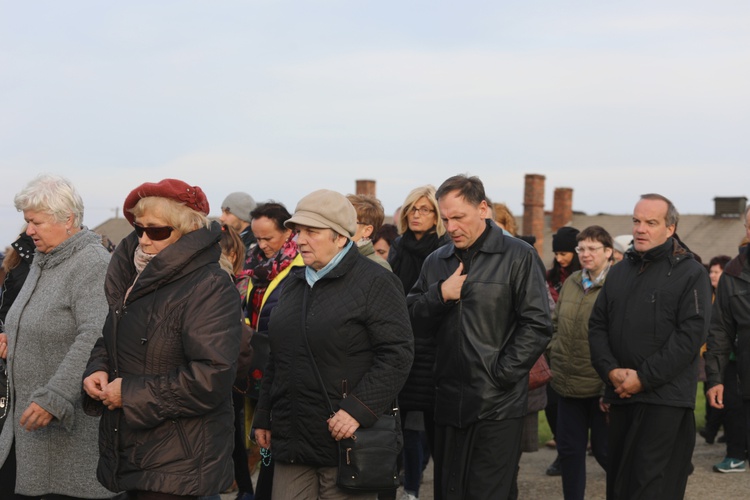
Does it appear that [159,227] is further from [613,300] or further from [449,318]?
[613,300]

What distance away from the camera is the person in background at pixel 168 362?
146 inches

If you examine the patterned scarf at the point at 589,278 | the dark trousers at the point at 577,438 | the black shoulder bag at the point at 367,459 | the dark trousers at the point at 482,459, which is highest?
the patterned scarf at the point at 589,278

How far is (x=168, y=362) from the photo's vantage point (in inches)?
150

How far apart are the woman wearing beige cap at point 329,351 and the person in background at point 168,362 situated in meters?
0.47

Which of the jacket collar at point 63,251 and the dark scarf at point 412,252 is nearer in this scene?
the jacket collar at point 63,251

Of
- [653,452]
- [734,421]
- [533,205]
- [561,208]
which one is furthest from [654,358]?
[561,208]

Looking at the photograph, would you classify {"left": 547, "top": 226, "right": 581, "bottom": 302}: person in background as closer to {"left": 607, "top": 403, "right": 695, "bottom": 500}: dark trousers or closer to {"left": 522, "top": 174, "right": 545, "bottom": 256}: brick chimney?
{"left": 607, "top": 403, "right": 695, "bottom": 500}: dark trousers

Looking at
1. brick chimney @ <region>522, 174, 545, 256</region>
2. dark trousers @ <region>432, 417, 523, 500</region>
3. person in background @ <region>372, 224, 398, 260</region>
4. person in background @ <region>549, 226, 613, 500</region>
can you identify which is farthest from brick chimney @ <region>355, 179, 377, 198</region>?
dark trousers @ <region>432, 417, 523, 500</region>

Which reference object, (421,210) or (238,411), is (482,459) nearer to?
(421,210)

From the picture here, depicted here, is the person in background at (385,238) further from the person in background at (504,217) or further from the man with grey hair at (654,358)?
the man with grey hair at (654,358)

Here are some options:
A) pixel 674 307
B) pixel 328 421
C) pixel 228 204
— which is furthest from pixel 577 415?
pixel 228 204

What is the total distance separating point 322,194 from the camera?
14.8 ft

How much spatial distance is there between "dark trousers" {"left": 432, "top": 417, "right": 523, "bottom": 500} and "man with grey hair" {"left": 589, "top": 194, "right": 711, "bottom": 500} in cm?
98

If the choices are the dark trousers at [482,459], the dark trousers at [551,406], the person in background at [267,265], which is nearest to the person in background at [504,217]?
the dark trousers at [551,406]
